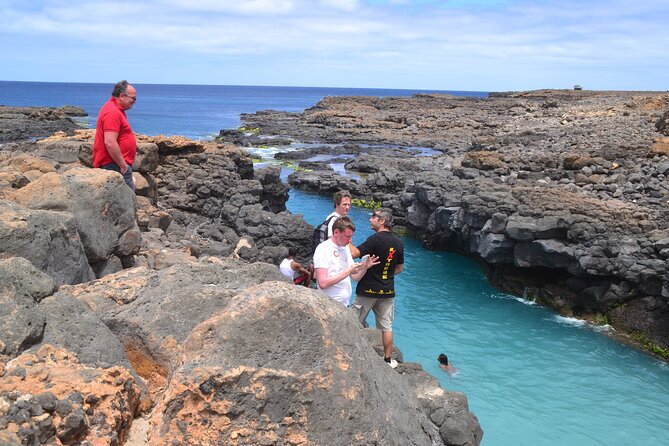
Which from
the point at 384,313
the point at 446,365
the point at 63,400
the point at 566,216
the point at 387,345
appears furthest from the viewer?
the point at 566,216

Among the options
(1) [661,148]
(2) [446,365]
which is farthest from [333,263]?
(1) [661,148]

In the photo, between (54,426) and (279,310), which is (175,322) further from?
(54,426)

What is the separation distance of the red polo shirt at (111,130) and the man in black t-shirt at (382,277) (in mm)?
4204

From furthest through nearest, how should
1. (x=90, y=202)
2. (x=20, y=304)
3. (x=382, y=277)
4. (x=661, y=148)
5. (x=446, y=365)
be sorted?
1. (x=661, y=148)
2. (x=446, y=365)
3. (x=382, y=277)
4. (x=90, y=202)
5. (x=20, y=304)

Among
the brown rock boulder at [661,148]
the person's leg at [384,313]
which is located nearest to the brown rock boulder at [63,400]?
the person's leg at [384,313]

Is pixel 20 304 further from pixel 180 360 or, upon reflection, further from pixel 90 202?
pixel 90 202

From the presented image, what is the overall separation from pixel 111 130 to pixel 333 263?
162 inches

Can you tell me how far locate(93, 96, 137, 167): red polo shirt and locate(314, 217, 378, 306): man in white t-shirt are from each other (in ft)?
12.5

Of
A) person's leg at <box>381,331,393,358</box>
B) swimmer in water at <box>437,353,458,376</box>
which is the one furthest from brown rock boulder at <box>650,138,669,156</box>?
person's leg at <box>381,331,393,358</box>

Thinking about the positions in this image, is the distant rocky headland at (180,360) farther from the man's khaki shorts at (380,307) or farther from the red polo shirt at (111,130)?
the red polo shirt at (111,130)

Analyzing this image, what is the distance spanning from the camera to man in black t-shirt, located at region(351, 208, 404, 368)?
872 cm

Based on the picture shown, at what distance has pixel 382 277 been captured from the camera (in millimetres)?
8867

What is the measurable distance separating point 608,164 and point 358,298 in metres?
17.8

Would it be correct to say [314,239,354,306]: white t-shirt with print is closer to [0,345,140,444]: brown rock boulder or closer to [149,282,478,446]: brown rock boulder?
[149,282,478,446]: brown rock boulder
